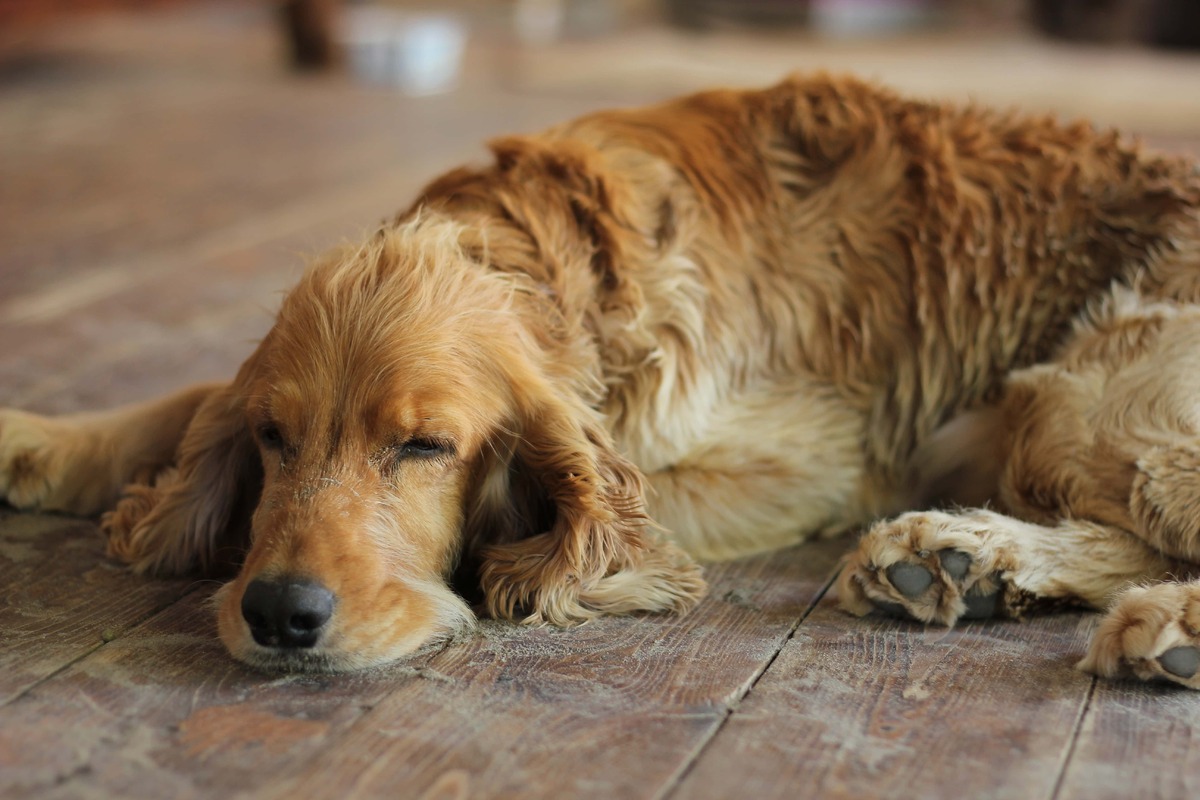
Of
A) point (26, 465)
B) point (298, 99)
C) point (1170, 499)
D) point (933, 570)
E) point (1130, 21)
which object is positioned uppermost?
point (1130, 21)

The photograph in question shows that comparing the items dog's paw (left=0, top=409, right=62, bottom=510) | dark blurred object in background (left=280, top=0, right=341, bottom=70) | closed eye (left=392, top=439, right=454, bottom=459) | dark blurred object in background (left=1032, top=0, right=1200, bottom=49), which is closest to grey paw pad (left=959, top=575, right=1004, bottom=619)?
closed eye (left=392, top=439, right=454, bottom=459)

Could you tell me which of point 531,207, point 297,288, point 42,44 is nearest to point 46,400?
point 297,288

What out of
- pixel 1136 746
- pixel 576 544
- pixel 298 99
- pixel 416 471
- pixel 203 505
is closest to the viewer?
pixel 1136 746

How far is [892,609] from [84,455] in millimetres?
1996

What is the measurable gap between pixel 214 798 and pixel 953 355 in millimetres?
2166

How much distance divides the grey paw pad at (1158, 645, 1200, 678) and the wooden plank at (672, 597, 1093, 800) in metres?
0.15

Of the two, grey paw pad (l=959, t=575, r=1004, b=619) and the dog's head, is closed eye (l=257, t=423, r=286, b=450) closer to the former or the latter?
the dog's head

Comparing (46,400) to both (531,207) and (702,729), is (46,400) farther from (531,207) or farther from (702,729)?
(702,729)

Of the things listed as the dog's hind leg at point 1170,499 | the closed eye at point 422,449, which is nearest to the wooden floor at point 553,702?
the dog's hind leg at point 1170,499

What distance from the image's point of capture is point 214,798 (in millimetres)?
2068

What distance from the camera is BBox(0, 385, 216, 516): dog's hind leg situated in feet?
10.8

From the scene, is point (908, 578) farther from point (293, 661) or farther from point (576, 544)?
point (293, 661)

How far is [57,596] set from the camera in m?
2.86

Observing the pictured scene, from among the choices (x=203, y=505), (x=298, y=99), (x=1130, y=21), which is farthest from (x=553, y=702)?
(x=1130, y=21)
